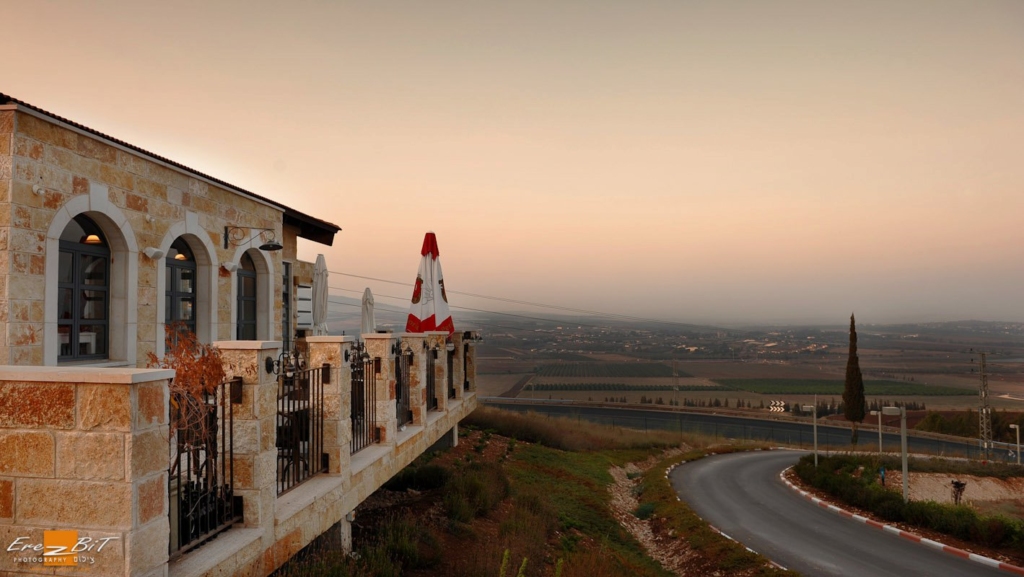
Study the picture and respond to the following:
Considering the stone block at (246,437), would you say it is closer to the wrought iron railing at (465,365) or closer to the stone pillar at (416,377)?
the stone pillar at (416,377)

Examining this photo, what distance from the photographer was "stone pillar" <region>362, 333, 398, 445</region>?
27.7 feet

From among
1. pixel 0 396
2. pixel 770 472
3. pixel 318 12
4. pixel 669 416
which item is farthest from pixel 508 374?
pixel 0 396

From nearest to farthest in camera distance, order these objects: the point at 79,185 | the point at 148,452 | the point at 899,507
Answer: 1. the point at 148,452
2. the point at 79,185
3. the point at 899,507

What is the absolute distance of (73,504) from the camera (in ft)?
11.1

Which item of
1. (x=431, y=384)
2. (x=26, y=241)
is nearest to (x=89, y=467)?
(x=26, y=241)

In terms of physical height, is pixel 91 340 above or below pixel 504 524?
above

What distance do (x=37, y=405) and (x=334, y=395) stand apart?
131 inches

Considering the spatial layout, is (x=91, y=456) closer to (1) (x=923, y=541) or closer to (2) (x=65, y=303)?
(2) (x=65, y=303)

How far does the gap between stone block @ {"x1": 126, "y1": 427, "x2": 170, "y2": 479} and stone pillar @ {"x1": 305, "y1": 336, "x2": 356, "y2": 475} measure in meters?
2.96

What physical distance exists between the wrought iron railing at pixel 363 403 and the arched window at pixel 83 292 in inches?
155

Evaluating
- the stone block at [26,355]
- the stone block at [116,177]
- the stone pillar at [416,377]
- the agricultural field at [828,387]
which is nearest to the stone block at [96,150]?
the stone block at [116,177]

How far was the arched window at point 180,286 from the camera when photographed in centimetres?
1012

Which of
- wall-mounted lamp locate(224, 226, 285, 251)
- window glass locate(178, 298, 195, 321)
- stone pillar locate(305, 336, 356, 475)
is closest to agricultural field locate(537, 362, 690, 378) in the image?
wall-mounted lamp locate(224, 226, 285, 251)

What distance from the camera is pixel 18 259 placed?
22.7 feet
